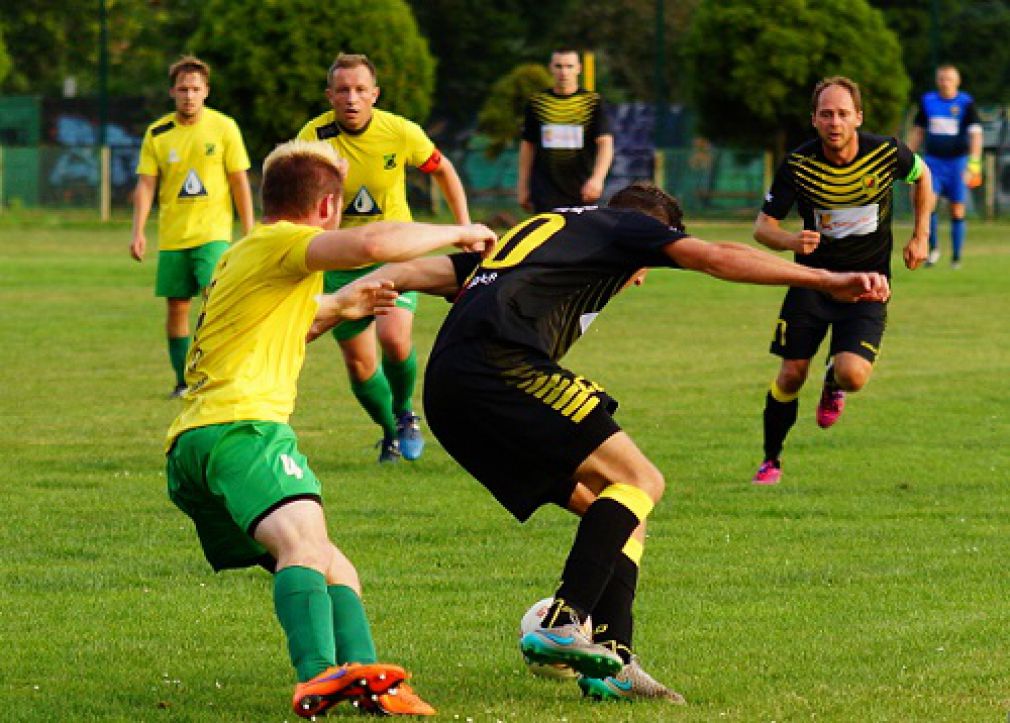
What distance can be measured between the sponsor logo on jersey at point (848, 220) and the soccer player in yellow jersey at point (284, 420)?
15.9 ft

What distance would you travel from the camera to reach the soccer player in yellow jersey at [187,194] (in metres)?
14.2

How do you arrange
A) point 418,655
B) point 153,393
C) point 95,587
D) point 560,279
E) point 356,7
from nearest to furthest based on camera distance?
point 560,279, point 418,655, point 95,587, point 153,393, point 356,7

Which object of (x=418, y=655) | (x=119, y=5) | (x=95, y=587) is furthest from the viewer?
(x=119, y=5)

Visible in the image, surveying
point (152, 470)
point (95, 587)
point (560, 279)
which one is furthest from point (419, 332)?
point (560, 279)

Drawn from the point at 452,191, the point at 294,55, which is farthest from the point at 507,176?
the point at 452,191

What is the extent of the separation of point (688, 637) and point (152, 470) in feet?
15.0

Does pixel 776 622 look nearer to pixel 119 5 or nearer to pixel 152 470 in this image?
pixel 152 470

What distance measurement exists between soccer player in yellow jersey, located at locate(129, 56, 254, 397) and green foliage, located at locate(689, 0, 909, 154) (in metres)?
26.5

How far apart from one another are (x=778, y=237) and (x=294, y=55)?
102ft

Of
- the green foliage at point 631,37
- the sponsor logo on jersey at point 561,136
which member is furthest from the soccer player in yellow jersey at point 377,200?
the green foliage at point 631,37

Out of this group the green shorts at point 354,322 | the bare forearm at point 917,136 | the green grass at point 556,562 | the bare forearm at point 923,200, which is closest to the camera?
the green grass at point 556,562

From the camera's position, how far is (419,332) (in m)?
18.8

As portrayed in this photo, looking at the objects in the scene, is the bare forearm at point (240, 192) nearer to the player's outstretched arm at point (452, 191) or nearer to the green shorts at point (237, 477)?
the player's outstretched arm at point (452, 191)

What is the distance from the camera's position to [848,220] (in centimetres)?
1052
